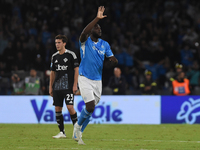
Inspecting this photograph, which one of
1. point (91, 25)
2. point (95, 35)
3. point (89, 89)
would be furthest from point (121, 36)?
point (91, 25)

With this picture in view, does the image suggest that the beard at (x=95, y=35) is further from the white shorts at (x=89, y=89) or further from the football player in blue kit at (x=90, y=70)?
the white shorts at (x=89, y=89)

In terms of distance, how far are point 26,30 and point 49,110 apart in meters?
6.26

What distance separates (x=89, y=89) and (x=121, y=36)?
12.2 m

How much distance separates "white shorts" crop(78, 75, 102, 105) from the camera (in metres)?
7.76

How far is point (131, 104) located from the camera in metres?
14.5

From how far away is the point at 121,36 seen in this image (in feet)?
64.6

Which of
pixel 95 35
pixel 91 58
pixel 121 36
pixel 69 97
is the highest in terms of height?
pixel 121 36

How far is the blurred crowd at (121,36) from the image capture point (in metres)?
17.3

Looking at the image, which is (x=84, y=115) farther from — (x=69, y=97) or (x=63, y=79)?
(x=63, y=79)

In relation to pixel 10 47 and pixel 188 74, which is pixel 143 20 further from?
pixel 10 47

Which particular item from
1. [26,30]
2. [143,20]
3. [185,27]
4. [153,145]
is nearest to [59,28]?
[26,30]

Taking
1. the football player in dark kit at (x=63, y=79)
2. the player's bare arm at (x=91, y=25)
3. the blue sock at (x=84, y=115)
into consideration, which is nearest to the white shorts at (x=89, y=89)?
the blue sock at (x=84, y=115)

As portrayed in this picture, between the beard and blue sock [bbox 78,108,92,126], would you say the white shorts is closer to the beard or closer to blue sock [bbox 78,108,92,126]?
blue sock [bbox 78,108,92,126]

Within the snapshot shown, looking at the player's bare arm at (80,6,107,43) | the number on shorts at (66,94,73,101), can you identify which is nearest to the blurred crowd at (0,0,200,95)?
the number on shorts at (66,94,73,101)
